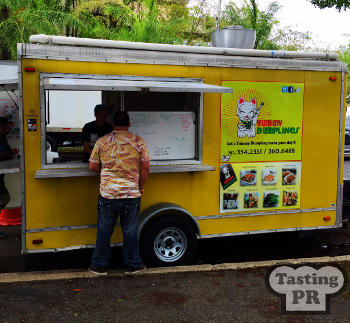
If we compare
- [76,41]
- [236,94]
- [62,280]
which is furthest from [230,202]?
[76,41]

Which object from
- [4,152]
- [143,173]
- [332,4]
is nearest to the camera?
[143,173]

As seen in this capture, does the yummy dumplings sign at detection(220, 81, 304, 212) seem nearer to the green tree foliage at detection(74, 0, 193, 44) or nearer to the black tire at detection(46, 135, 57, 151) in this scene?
the black tire at detection(46, 135, 57, 151)

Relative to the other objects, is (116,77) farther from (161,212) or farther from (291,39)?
(291,39)

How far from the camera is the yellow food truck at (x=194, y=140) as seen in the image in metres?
4.79

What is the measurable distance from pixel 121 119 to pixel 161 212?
1.21m

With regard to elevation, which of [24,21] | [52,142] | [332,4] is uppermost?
[24,21]

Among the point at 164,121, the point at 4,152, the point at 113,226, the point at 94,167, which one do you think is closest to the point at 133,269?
the point at 113,226

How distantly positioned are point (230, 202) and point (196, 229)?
1.86ft

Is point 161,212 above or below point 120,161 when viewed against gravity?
below

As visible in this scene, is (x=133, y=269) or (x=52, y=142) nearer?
(x=133, y=269)

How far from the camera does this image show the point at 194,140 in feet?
17.9

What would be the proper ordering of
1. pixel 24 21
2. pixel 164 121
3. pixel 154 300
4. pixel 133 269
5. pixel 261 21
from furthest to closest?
pixel 261 21
pixel 24 21
pixel 164 121
pixel 133 269
pixel 154 300

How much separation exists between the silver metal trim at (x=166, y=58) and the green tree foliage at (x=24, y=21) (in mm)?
8765

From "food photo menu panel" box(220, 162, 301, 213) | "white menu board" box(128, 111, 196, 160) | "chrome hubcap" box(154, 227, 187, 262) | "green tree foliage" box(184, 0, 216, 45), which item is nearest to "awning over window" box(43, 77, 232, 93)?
"white menu board" box(128, 111, 196, 160)
